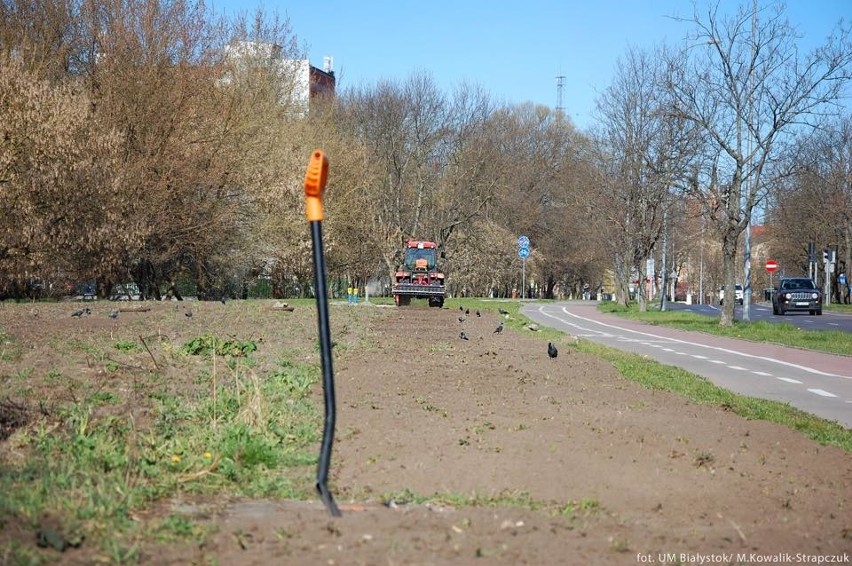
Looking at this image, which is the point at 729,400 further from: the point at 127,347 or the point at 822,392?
the point at 127,347

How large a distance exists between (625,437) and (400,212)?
58.9m

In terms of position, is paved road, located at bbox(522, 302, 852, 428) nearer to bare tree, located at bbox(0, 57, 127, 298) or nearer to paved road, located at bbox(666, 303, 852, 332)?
paved road, located at bbox(666, 303, 852, 332)

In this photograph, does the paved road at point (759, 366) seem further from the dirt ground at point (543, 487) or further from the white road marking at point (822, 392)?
the dirt ground at point (543, 487)

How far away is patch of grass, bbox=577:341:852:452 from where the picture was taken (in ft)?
33.7

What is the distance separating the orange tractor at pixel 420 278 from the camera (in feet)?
143

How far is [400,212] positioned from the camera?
6731 centimetres


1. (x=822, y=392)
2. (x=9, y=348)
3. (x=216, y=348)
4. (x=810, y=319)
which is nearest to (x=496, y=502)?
(x=216, y=348)

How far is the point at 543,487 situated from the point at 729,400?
634 cm

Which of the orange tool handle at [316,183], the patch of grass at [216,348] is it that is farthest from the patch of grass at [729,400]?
the orange tool handle at [316,183]

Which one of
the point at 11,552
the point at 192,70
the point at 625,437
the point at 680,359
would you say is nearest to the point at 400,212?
the point at 192,70

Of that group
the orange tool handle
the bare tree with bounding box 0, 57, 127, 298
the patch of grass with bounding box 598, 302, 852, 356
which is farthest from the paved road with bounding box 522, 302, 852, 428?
the bare tree with bounding box 0, 57, 127, 298

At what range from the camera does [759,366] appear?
19.4m

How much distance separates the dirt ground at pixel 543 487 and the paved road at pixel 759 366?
271 cm

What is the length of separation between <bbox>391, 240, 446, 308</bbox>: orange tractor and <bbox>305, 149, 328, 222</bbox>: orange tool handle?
3730cm
